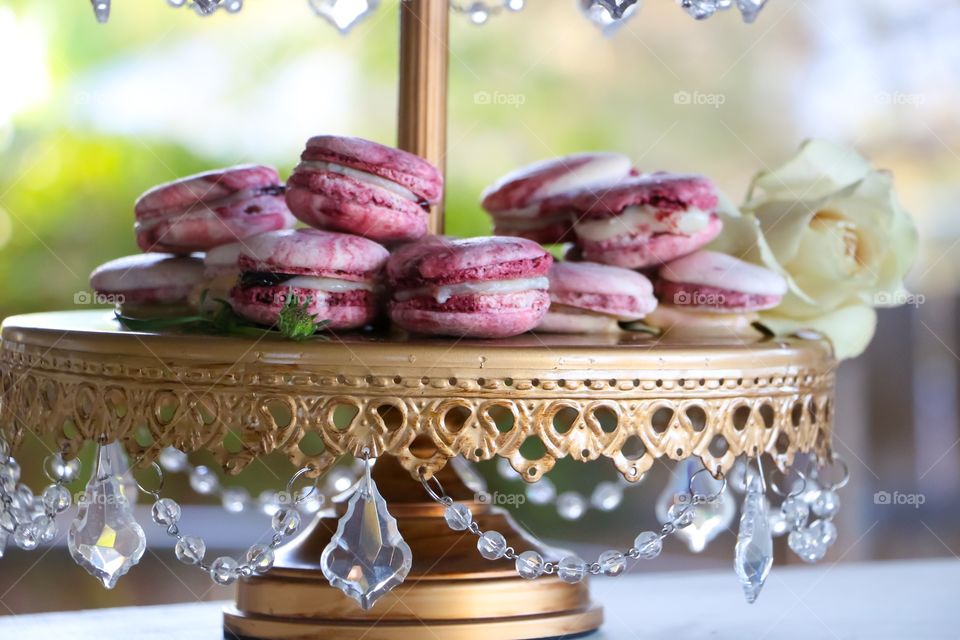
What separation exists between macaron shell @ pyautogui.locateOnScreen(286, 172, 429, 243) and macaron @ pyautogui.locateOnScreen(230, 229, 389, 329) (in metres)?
0.02

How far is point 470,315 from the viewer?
1.76 ft

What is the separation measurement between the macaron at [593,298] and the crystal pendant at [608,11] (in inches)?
5.3

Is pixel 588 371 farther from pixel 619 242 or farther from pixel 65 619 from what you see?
pixel 65 619

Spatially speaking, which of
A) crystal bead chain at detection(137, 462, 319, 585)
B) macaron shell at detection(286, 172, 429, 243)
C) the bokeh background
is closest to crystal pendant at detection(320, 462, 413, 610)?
crystal bead chain at detection(137, 462, 319, 585)

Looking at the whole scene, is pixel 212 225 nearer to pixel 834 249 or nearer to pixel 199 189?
pixel 199 189

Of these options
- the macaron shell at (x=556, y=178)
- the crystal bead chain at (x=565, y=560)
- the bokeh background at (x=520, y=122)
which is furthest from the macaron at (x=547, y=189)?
the bokeh background at (x=520, y=122)

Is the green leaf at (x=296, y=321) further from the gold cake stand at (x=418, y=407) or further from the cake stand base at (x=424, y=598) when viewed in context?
the cake stand base at (x=424, y=598)

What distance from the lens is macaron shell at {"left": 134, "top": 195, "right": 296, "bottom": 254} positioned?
2.10 ft

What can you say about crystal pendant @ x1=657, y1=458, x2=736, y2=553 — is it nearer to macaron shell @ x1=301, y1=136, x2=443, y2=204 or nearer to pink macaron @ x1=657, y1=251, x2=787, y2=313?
pink macaron @ x1=657, y1=251, x2=787, y2=313

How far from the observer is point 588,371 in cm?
51

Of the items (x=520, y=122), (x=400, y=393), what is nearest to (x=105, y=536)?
(x=400, y=393)

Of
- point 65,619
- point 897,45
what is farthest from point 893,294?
point 897,45

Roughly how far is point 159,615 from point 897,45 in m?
1.81

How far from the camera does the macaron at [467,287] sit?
54 centimetres
